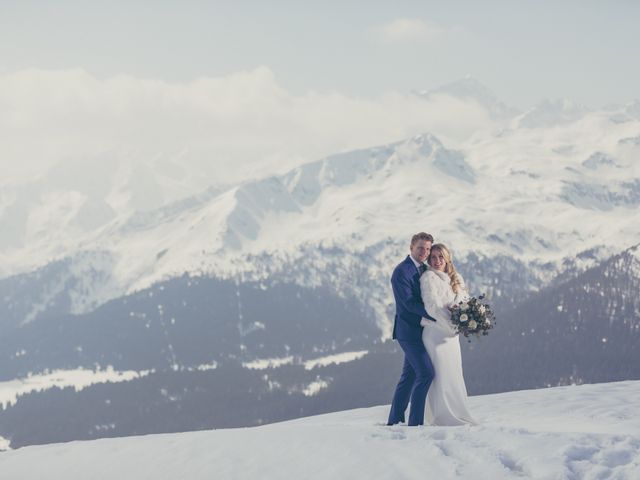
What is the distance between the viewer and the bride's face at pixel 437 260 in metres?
23.4

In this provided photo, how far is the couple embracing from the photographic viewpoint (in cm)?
2327

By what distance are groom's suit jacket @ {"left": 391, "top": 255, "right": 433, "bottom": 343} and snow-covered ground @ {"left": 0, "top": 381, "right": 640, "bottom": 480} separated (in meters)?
2.83

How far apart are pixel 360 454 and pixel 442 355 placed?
5127mm

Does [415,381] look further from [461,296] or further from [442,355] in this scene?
[461,296]

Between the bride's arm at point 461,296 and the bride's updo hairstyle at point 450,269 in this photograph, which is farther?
the bride's arm at point 461,296

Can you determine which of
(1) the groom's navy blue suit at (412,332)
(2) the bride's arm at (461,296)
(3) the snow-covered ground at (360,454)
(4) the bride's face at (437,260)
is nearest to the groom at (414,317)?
(1) the groom's navy blue suit at (412,332)

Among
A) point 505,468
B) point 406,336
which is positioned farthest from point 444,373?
point 505,468

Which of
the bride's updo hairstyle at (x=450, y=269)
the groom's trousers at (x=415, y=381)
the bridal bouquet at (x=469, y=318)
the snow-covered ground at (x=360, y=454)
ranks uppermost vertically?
the bride's updo hairstyle at (x=450, y=269)

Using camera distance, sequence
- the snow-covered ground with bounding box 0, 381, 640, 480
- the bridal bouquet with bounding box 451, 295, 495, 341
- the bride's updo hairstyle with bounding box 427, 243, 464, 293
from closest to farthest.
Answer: the snow-covered ground with bounding box 0, 381, 640, 480 → the bridal bouquet with bounding box 451, 295, 495, 341 → the bride's updo hairstyle with bounding box 427, 243, 464, 293

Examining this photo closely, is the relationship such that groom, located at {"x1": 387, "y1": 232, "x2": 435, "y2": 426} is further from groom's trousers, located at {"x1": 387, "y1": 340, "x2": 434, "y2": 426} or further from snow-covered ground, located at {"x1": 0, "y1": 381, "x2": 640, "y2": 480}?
snow-covered ground, located at {"x1": 0, "y1": 381, "x2": 640, "y2": 480}

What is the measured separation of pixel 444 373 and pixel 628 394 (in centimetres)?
1085

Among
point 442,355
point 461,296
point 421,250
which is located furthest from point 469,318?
point 421,250

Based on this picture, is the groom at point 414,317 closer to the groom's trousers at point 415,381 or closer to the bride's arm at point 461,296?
the groom's trousers at point 415,381

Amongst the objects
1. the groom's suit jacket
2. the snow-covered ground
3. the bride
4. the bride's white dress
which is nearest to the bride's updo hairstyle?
the bride
